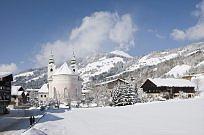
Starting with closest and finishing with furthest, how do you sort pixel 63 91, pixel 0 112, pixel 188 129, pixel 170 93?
pixel 188 129, pixel 0 112, pixel 170 93, pixel 63 91

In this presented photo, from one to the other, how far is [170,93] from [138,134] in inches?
2804

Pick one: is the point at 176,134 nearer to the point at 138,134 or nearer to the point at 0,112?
the point at 138,134

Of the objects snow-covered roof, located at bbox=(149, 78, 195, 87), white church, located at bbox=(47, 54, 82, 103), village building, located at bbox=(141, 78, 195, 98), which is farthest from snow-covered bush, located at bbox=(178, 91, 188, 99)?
white church, located at bbox=(47, 54, 82, 103)

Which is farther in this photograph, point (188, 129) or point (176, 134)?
point (188, 129)

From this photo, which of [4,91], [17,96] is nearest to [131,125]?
[4,91]

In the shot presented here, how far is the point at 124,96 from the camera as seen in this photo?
232ft

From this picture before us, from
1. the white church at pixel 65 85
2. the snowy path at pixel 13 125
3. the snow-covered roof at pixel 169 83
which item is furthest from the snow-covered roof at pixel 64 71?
the snowy path at pixel 13 125

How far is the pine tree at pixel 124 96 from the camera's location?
6975 centimetres

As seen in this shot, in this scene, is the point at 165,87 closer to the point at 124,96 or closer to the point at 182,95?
the point at 182,95

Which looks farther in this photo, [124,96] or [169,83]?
[169,83]

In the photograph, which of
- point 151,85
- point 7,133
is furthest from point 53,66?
point 7,133

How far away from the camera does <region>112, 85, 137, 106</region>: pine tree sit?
69.8 m

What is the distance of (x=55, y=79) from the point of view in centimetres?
14562

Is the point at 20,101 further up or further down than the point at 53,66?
further down
